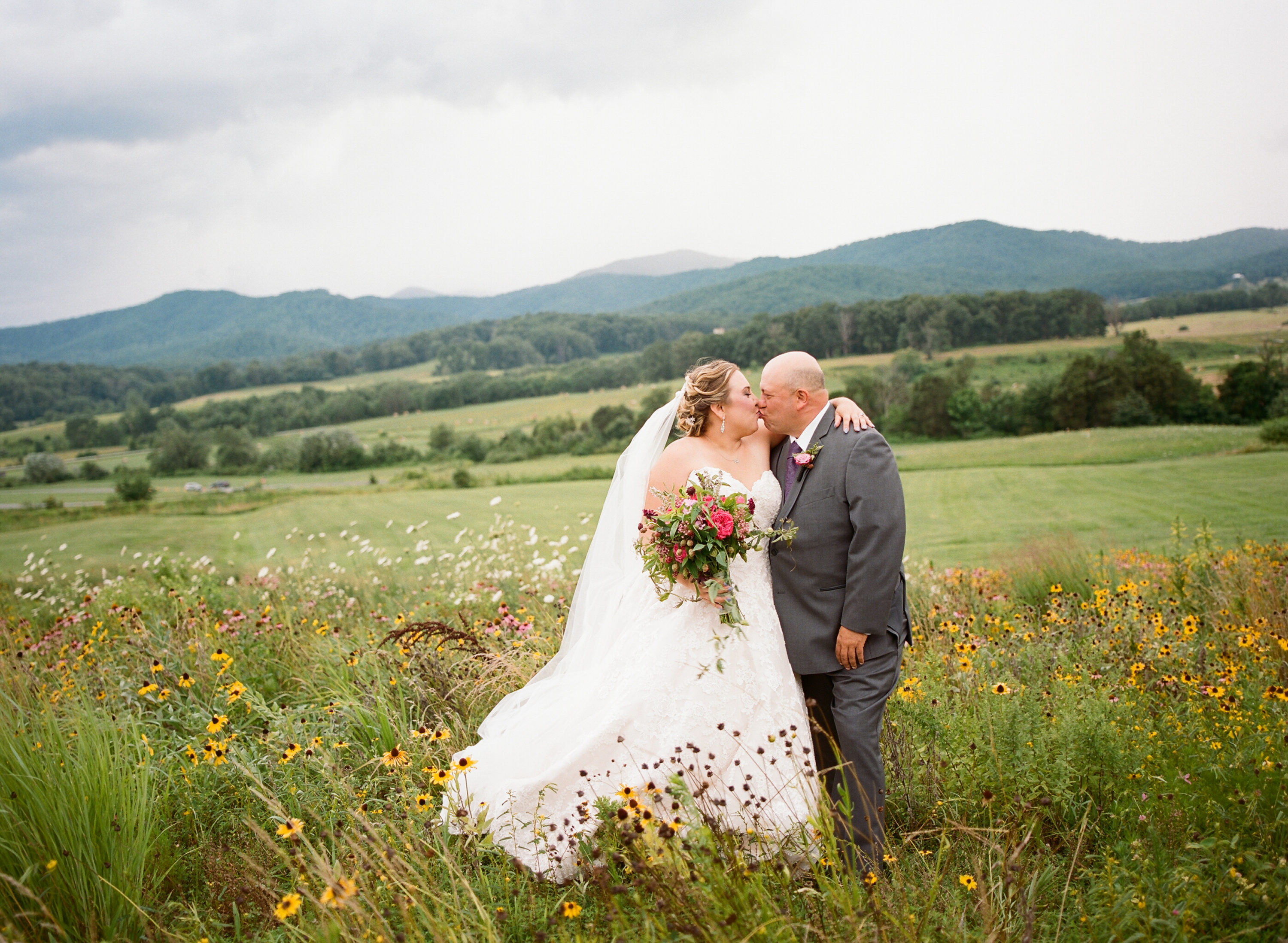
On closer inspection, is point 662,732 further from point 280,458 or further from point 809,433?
point 280,458

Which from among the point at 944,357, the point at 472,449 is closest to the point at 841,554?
the point at 472,449

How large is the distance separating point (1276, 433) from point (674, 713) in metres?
27.6

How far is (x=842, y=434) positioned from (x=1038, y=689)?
201 cm

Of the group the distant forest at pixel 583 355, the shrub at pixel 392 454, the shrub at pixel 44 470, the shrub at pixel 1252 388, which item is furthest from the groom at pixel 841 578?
the distant forest at pixel 583 355

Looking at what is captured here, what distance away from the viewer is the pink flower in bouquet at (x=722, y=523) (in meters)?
3.23

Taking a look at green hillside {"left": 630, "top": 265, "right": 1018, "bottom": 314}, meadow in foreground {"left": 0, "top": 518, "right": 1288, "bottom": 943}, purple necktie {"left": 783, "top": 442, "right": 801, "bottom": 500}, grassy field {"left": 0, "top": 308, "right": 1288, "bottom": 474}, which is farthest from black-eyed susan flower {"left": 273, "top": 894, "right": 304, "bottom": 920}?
green hillside {"left": 630, "top": 265, "right": 1018, "bottom": 314}

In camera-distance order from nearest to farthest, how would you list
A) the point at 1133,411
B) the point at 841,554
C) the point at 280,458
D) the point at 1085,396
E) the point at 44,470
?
the point at 841,554 → the point at 44,470 → the point at 1133,411 → the point at 1085,396 → the point at 280,458

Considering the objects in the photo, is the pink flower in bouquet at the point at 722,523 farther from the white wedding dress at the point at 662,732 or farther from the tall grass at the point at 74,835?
the tall grass at the point at 74,835

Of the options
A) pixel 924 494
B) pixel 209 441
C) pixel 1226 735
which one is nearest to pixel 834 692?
pixel 1226 735

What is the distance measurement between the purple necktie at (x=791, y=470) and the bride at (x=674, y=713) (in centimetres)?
8

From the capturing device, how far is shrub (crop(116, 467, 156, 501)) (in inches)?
1399

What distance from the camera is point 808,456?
3434 millimetres

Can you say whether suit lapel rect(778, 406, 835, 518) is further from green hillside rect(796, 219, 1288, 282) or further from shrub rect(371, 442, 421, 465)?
green hillside rect(796, 219, 1288, 282)

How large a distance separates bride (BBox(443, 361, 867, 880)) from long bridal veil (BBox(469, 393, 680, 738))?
3 cm
